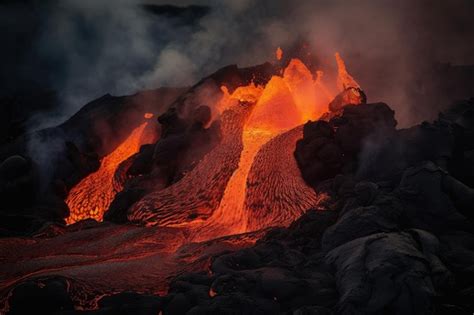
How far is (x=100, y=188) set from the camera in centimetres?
1958

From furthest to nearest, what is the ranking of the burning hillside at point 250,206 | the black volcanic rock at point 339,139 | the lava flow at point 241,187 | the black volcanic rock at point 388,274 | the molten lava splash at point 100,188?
1. the molten lava splash at point 100,188
2. the black volcanic rock at point 339,139
3. the lava flow at point 241,187
4. the burning hillside at point 250,206
5. the black volcanic rock at point 388,274

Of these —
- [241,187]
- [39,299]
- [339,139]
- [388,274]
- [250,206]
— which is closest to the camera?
[388,274]

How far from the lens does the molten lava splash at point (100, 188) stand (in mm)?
18453

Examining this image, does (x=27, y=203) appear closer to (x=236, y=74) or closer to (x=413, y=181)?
(x=236, y=74)

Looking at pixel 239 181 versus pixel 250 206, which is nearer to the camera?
pixel 250 206

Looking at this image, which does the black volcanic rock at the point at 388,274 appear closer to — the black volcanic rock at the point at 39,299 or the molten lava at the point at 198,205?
the molten lava at the point at 198,205

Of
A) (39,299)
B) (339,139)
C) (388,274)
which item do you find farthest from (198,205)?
(388,274)

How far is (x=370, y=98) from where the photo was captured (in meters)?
27.9

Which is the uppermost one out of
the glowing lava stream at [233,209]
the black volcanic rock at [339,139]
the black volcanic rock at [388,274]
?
the black volcanic rock at [339,139]

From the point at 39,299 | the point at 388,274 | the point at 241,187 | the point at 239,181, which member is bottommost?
the point at 388,274

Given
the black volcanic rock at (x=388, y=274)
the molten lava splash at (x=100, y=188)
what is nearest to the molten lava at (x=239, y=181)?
the molten lava splash at (x=100, y=188)

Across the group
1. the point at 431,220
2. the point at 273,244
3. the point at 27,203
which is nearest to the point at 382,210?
the point at 431,220

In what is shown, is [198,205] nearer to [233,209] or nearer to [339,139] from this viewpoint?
[233,209]

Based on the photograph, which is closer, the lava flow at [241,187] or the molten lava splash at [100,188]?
the lava flow at [241,187]
